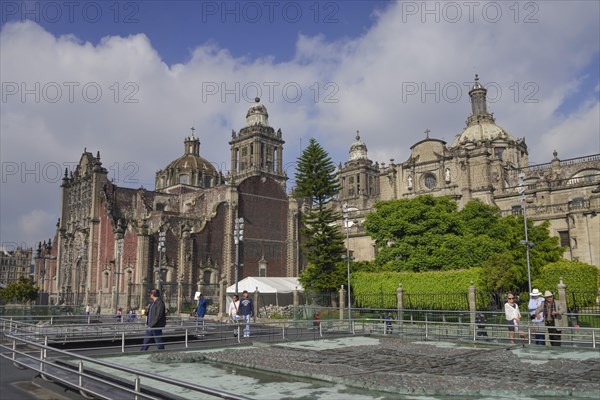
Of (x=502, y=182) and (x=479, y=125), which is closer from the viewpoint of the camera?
(x=502, y=182)

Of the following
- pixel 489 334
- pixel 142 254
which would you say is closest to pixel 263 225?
pixel 142 254

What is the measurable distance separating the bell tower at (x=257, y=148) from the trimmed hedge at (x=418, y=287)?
50465 millimetres

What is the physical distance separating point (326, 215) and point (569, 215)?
22.6 metres

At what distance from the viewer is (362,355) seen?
15234 mm

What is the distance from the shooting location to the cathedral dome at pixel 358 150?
100 meters

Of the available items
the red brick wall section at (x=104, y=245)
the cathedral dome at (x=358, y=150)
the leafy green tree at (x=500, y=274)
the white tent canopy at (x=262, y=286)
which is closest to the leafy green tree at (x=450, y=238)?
the leafy green tree at (x=500, y=274)

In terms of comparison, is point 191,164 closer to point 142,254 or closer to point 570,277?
point 142,254

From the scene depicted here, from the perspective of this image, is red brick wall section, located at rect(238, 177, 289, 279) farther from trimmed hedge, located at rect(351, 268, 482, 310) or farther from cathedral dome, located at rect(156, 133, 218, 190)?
cathedral dome, located at rect(156, 133, 218, 190)

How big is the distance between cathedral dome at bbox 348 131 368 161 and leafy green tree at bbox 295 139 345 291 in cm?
5759

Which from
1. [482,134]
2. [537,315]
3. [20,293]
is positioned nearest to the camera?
[537,315]

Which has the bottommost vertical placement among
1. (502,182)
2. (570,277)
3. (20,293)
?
(20,293)

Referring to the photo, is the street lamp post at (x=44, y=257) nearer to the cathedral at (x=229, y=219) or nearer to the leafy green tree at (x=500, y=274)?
the cathedral at (x=229, y=219)

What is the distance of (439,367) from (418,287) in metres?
21.7

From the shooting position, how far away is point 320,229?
4144cm
